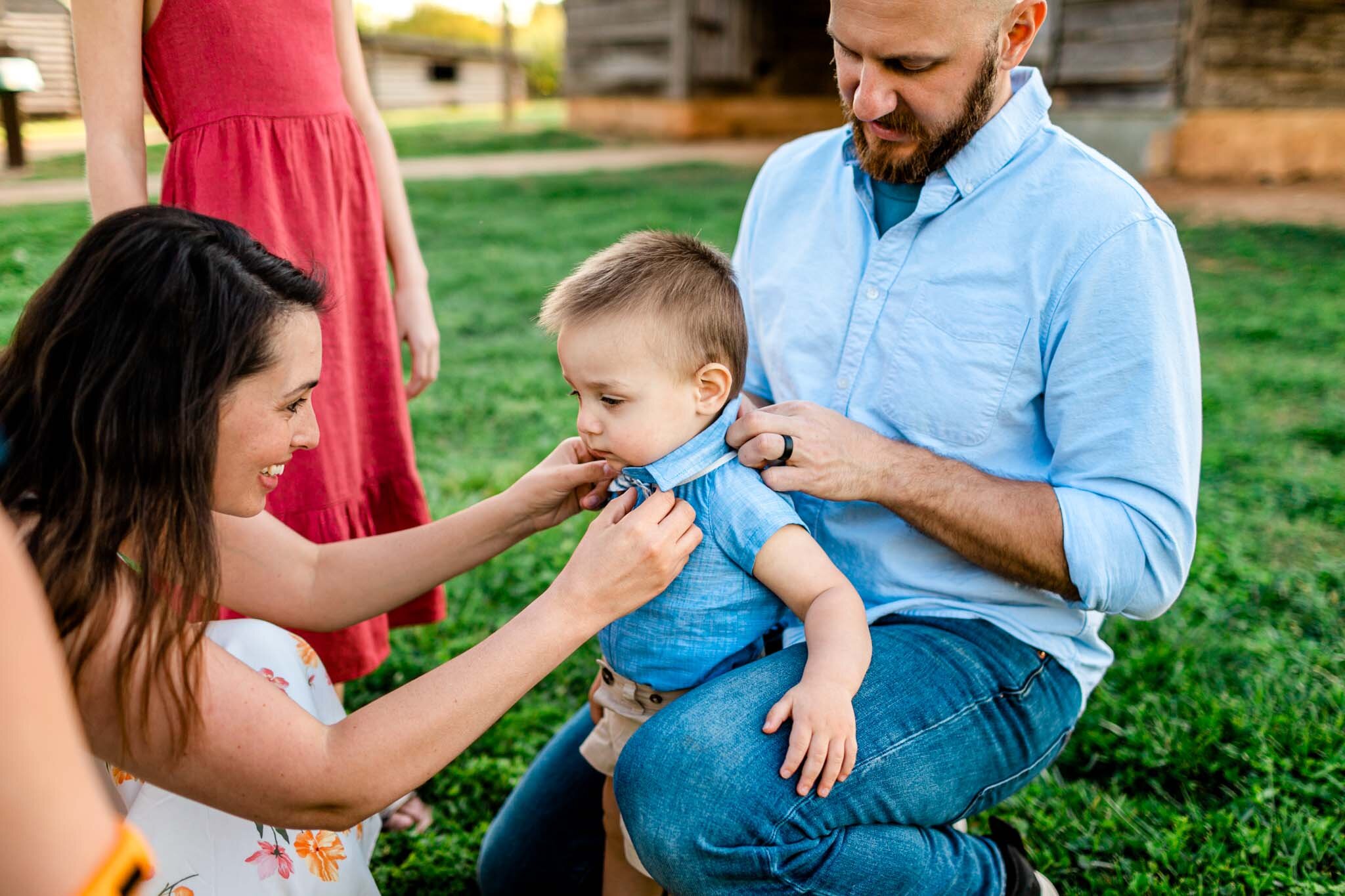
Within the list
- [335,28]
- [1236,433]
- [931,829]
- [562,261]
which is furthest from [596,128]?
[931,829]

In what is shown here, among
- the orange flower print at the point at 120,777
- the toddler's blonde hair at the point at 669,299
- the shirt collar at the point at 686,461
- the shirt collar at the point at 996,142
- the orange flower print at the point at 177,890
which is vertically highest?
the shirt collar at the point at 996,142

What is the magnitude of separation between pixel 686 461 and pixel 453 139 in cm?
1652

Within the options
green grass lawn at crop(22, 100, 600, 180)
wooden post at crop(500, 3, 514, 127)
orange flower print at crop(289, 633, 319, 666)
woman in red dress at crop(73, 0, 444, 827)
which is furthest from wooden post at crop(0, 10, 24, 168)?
orange flower print at crop(289, 633, 319, 666)

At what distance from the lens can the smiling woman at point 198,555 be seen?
144cm

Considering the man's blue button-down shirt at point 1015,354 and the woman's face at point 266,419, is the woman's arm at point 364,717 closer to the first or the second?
the woman's face at point 266,419

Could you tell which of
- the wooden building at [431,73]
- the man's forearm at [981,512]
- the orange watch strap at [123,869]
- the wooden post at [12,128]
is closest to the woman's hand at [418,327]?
the man's forearm at [981,512]

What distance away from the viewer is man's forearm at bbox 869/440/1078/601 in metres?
1.88

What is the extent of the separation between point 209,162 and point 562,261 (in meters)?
6.48

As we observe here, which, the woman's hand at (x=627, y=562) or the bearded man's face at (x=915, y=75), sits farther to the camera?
the bearded man's face at (x=915, y=75)

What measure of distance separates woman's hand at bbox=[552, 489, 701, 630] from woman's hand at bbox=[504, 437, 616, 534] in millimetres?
292

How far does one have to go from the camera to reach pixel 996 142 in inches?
79.9

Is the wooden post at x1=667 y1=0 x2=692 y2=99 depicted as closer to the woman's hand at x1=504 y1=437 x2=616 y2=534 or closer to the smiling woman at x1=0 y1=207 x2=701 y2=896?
the woman's hand at x1=504 y1=437 x2=616 y2=534

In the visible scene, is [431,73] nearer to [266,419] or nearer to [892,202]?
[892,202]

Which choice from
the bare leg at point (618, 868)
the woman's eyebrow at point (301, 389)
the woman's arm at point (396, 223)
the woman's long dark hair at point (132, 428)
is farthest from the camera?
the woman's arm at point (396, 223)
